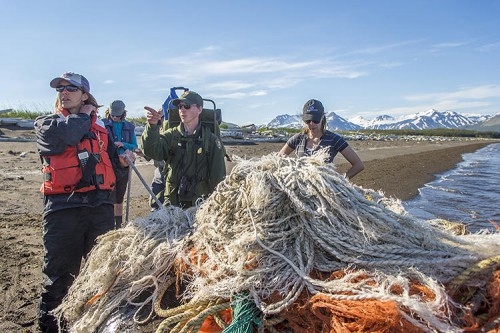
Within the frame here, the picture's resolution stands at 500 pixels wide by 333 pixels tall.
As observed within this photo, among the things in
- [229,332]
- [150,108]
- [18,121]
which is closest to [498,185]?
[150,108]

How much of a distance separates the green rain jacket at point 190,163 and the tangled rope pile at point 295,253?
1.30 metres

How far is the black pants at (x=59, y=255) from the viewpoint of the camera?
3244 mm

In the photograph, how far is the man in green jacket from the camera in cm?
400

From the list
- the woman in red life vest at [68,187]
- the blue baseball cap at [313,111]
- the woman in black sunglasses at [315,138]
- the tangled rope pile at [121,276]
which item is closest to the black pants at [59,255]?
the woman in red life vest at [68,187]

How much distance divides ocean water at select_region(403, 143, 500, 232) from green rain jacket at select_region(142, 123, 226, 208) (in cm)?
423

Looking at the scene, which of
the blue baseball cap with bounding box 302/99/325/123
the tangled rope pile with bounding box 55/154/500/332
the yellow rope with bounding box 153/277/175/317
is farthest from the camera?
the blue baseball cap with bounding box 302/99/325/123

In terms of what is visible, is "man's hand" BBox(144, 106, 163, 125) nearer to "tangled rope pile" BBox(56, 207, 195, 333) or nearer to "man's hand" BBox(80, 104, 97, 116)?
"man's hand" BBox(80, 104, 97, 116)

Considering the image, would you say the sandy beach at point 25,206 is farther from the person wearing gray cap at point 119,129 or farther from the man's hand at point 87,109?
the man's hand at point 87,109

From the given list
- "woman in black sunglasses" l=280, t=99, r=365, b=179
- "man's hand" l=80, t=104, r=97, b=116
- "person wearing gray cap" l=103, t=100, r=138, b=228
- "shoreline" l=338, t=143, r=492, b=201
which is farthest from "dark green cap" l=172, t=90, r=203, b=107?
"shoreline" l=338, t=143, r=492, b=201

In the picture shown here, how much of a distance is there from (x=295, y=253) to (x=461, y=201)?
30.6 ft

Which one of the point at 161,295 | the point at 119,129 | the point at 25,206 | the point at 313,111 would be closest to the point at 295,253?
the point at 161,295

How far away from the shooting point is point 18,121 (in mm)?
17594

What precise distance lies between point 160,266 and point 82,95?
5.90ft

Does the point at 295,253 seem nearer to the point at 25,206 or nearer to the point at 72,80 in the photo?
the point at 72,80
